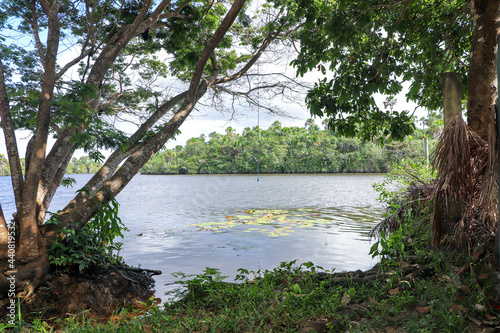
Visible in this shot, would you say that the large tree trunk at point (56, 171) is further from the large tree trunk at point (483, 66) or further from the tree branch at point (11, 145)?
the large tree trunk at point (483, 66)

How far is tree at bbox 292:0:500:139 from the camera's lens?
3.44 meters

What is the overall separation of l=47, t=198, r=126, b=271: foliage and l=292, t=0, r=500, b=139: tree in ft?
11.0

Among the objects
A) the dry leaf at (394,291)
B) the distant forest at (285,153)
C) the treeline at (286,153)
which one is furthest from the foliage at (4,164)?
the treeline at (286,153)

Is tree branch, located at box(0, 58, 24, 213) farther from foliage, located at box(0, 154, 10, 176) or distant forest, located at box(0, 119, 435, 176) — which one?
distant forest, located at box(0, 119, 435, 176)

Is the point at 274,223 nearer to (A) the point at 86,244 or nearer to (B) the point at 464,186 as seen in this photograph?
(A) the point at 86,244

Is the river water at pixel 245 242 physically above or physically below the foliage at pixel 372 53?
below

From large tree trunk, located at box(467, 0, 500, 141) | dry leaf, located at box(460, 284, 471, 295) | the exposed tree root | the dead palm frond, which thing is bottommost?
the exposed tree root

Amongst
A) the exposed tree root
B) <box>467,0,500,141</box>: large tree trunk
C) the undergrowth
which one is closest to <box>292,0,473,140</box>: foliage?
<box>467,0,500,141</box>: large tree trunk

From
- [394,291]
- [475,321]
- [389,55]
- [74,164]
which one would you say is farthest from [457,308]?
[74,164]

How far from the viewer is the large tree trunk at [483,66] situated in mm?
3354

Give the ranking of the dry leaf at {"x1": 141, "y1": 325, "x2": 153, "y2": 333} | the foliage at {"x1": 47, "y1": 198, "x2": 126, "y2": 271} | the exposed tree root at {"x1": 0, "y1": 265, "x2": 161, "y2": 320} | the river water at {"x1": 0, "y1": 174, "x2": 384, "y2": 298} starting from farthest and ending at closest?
the river water at {"x1": 0, "y1": 174, "x2": 384, "y2": 298}
the foliage at {"x1": 47, "y1": 198, "x2": 126, "y2": 271}
the exposed tree root at {"x1": 0, "y1": 265, "x2": 161, "y2": 320}
the dry leaf at {"x1": 141, "y1": 325, "x2": 153, "y2": 333}

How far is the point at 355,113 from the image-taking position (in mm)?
5227

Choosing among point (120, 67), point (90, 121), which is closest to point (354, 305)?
point (90, 121)

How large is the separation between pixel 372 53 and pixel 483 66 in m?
2.30
